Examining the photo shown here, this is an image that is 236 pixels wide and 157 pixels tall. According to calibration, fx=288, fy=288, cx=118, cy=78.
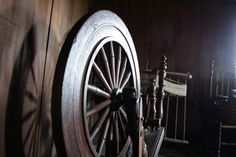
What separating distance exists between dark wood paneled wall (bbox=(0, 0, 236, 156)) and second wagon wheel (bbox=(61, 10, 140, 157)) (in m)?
0.38

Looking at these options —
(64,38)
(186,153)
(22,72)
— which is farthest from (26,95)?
(186,153)

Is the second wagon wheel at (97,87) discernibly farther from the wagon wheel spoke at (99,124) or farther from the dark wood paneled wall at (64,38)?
the dark wood paneled wall at (64,38)

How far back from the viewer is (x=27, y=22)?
1.61 m

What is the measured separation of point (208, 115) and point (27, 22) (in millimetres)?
2890

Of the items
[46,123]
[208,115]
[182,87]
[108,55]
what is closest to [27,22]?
[108,55]

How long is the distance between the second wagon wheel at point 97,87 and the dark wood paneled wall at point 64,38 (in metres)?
0.38

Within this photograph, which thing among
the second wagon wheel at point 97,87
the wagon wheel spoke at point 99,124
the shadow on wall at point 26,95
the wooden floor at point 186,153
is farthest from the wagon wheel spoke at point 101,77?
the wooden floor at point 186,153

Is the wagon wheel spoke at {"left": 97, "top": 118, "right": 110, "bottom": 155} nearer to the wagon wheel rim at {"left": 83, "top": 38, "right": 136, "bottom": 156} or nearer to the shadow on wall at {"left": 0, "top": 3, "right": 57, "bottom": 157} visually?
the wagon wheel rim at {"left": 83, "top": 38, "right": 136, "bottom": 156}

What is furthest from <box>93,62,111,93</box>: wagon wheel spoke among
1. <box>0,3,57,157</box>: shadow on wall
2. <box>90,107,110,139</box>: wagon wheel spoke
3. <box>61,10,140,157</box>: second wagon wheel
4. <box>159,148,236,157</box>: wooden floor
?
<box>159,148,236,157</box>: wooden floor

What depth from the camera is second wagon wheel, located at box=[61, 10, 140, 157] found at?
1.25 m

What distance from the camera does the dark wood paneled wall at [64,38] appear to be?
4.84 ft

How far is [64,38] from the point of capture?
233 centimetres

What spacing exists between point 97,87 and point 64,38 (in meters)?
0.88

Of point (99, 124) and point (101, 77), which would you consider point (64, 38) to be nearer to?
point (101, 77)
